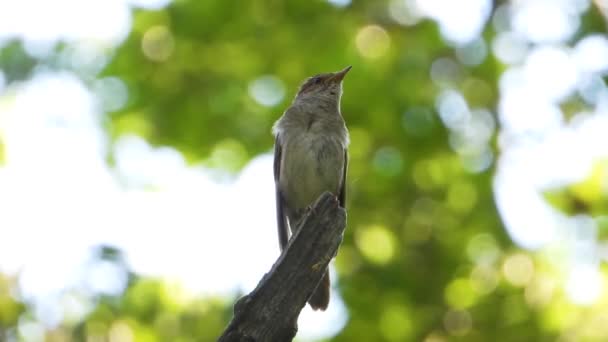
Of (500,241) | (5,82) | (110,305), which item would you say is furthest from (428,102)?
(5,82)

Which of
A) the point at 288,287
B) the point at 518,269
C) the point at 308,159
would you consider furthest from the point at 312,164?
the point at 288,287

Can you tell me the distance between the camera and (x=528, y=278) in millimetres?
8344

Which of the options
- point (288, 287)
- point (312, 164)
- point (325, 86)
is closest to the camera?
point (288, 287)

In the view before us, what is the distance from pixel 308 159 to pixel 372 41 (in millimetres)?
2334

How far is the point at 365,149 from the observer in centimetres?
869

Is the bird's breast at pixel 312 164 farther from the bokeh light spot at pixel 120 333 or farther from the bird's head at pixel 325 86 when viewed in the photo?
the bokeh light spot at pixel 120 333

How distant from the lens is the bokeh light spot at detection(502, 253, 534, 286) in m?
8.34

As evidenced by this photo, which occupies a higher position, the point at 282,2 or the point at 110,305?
the point at 282,2

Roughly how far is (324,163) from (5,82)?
17.5ft

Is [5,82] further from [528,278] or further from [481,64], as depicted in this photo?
[528,278]

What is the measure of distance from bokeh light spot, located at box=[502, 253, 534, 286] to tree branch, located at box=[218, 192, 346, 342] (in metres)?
4.93

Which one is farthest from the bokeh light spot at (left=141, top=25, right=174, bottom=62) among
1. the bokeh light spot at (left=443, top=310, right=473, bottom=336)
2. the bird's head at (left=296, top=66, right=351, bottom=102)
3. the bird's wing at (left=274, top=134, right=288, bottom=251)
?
the bokeh light spot at (left=443, top=310, right=473, bottom=336)

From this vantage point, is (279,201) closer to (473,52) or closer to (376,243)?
(376,243)

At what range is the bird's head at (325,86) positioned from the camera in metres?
7.74
